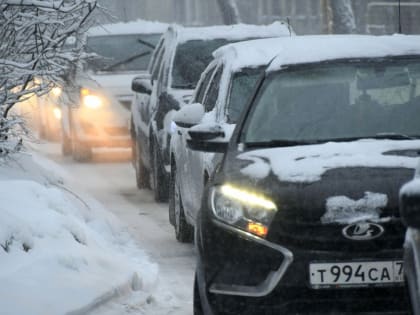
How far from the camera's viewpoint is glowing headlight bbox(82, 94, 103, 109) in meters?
20.5

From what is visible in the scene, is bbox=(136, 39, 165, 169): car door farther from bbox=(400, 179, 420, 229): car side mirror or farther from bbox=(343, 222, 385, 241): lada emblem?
bbox=(400, 179, 420, 229): car side mirror

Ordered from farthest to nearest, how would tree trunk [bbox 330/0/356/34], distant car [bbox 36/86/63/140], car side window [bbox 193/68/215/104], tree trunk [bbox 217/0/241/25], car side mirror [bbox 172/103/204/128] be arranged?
tree trunk [bbox 217/0/241/25] → tree trunk [bbox 330/0/356/34] → distant car [bbox 36/86/63/140] → car side window [bbox 193/68/215/104] → car side mirror [bbox 172/103/204/128]

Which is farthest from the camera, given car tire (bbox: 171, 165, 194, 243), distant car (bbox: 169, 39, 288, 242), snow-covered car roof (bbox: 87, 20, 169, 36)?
snow-covered car roof (bbox: 87, 20, 169, 36)

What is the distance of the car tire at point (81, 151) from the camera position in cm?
2102

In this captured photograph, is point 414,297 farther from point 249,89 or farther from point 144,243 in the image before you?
point 144,243

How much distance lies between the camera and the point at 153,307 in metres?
9.02

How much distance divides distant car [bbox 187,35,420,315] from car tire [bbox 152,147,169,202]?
22.6 ft

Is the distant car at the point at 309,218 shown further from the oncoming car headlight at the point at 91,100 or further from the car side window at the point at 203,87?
the oncoming car headlight at the point at 91,100

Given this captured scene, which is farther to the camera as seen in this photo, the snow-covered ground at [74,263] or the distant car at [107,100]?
the distant car at [107,100]

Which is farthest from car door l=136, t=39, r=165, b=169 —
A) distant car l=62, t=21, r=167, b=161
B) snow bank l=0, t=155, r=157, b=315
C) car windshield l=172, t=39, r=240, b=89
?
snow bank l=0, t=155, r=157, b=315

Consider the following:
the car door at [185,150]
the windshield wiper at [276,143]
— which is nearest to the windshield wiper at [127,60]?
the car door at [185,150]

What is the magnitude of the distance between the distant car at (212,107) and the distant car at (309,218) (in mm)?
1969

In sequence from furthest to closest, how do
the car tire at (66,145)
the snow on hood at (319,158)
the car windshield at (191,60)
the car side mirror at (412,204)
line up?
the car tire at (66,145) < the car windshield at (191,60) < the snow on hood at (319,158) < the car side mirror at (412,204)

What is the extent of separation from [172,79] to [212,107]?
4.22m
